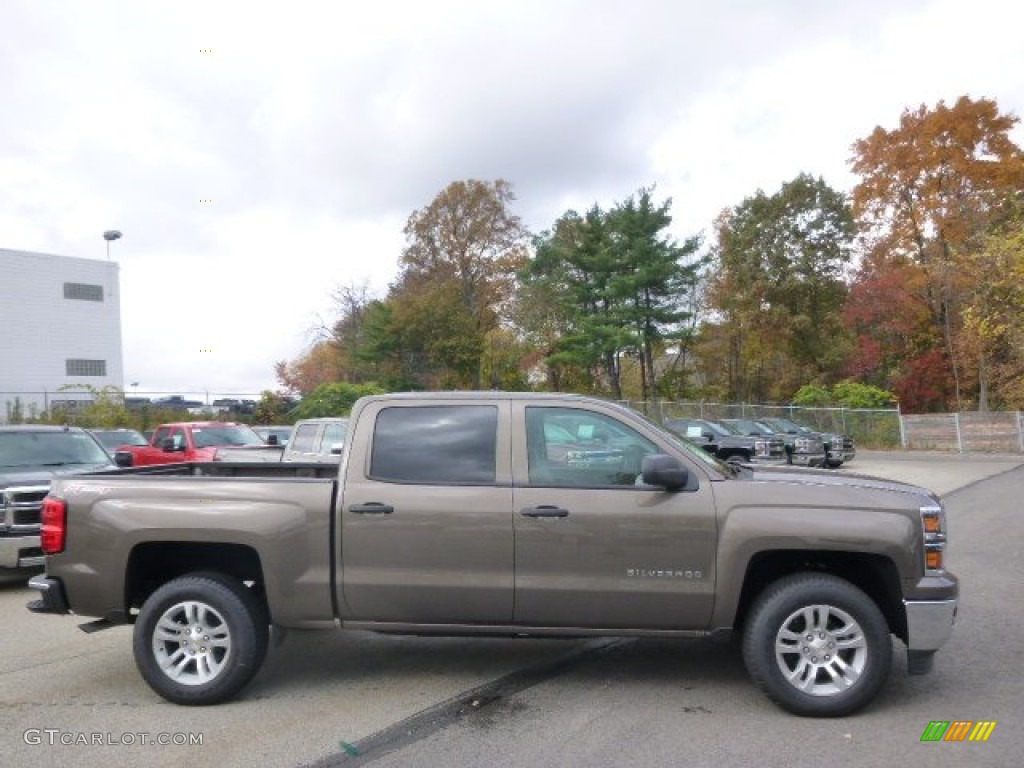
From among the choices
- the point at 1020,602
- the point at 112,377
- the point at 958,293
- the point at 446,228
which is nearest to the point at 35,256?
the point at 112,377

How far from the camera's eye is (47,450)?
10.9 metres

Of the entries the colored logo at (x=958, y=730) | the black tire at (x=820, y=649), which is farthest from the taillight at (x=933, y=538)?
the colored logo at (x=958, y=730)

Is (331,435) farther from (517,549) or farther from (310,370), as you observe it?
(310,370)

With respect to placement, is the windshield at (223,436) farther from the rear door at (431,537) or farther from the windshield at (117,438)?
the rear door at (431,537)

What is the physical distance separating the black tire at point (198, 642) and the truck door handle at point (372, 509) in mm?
921

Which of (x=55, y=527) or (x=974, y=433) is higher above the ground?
(x=55, y=527)

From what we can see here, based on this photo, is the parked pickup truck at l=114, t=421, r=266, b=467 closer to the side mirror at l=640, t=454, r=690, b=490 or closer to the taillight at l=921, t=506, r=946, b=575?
the side mirror at l=640, t=454, r=690, b=490

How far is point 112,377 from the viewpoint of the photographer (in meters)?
47.2

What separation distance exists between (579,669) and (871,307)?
136ft

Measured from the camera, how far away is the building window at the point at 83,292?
151 ft

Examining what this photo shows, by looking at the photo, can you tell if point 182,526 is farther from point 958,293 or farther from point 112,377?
point 112,377

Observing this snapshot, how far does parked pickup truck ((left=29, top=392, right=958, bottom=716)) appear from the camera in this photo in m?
5.12

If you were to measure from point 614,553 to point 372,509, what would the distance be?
1.45m

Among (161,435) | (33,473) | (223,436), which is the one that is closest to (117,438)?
(161,435)
